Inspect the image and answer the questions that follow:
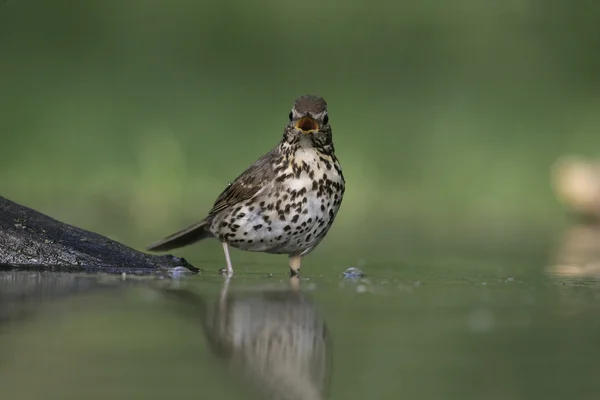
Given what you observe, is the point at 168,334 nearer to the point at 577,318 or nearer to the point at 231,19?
the point at 577,318

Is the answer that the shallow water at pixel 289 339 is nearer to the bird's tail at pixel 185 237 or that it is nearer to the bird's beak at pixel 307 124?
the bird's beak at pixel 307 124

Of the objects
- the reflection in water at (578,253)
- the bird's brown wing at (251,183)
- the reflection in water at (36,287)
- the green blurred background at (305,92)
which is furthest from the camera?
the green blurred background at (305,92)

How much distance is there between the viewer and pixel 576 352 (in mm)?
4230

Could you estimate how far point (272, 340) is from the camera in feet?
13.9

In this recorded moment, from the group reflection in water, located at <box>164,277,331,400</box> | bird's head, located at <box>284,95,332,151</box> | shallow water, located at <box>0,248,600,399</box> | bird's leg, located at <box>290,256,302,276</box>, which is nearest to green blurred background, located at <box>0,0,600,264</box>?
bird's leg, located at <box>290,256,302,276</box>

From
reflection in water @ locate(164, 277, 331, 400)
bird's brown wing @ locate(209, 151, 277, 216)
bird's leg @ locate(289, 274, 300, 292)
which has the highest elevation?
bird's brown wing @ locate(209, 151, 277, 216)

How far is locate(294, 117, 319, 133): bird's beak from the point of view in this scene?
6996 mm

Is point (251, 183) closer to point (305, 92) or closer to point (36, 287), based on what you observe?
point (36, 287)

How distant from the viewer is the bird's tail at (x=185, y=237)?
787cm

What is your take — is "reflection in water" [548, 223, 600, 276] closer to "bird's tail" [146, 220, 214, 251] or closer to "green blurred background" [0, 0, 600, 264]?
"green blurred background" [0, 0, 600, 264]

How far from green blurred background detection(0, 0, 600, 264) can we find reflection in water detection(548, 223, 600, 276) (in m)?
0.44

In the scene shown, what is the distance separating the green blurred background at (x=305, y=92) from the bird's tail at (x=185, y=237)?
3525mm

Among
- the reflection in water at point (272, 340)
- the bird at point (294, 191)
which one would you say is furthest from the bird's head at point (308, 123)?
the reflection in water at point (272, 340)

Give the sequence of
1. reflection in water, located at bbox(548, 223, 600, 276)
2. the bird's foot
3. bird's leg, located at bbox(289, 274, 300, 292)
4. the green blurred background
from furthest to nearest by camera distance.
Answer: the green blurred background
reflection in water, located at bbox(548, 223, 600, 276)
the bird's foot
bird's leg, located at bbox(289, 274, 300, 292)
